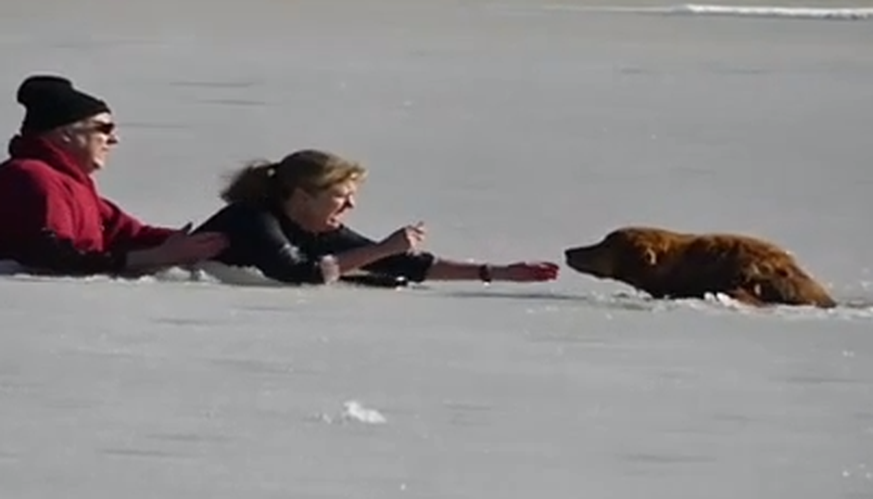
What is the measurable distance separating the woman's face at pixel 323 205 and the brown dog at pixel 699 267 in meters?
0.63

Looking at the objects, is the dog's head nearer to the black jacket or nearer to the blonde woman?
the blonde woman

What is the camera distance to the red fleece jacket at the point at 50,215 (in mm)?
6559

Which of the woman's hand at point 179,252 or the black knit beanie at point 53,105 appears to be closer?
the woman's hand at point 179,252

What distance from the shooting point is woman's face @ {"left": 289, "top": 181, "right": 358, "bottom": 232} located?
22.2 feet

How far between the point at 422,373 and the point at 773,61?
27.0 ft

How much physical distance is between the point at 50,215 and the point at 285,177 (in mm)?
633

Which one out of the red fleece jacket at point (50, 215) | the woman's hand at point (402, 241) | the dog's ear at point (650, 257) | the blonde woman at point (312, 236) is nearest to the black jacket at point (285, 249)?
the blonde woman at point (312, 236)

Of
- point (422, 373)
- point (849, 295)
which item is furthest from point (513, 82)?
point (422, 373)

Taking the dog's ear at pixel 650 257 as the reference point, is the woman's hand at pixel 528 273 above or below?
below

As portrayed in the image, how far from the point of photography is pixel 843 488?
156 inches

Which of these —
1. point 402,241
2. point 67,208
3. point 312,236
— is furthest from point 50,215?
point 402,241

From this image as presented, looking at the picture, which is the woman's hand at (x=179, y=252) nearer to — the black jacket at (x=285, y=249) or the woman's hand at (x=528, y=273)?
the black jacket at (x=285, y=249)

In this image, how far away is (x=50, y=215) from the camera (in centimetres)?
662

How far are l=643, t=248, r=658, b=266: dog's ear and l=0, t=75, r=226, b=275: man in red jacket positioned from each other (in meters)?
1.12
